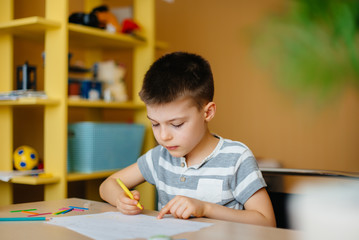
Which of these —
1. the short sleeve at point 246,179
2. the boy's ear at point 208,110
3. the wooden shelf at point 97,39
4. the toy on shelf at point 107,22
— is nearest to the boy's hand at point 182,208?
the short sleeve at point 246,179

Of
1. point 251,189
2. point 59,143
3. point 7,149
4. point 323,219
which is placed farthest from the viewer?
point 7,149

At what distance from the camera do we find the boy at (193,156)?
40.1 inches

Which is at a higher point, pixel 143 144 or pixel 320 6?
→ pixel 320 6

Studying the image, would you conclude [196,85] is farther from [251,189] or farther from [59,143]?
[59,143]

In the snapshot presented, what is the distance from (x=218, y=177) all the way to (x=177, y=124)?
17 centimetres

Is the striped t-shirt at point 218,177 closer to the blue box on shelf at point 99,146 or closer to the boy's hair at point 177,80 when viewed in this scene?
the boy's hair at point 177,80

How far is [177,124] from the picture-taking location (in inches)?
41.1

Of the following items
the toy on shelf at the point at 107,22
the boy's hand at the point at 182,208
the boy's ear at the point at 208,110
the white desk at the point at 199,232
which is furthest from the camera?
the toy on shelf at the point at 107,22

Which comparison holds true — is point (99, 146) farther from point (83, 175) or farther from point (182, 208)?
point (182, 208)

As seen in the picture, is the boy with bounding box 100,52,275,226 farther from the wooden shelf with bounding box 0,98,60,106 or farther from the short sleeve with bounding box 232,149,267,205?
the wooden shelf with bounding box 0,98,60,106

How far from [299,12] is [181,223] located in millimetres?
464

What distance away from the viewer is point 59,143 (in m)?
1.87

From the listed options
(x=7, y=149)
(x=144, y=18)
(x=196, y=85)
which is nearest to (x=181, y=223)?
(x=196, y=85)

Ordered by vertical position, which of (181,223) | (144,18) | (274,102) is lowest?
(181,223)
